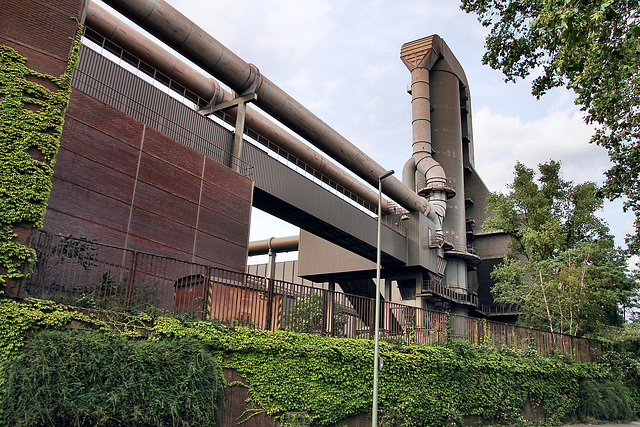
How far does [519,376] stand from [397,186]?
1796 centimetres

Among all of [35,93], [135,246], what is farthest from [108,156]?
[35,93]

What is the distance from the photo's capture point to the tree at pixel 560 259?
26.6m

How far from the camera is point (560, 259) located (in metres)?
30.2

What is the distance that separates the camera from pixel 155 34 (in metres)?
20.9

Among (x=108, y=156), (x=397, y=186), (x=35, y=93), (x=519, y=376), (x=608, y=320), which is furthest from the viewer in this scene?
(x=397, y=186)

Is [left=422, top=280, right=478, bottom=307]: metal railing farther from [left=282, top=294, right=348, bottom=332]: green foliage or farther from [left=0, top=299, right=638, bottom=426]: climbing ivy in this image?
[left=282, top=294, right=348, bottom=332]: green foliage

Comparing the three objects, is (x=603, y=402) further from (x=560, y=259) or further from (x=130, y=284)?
(x=130, y=284)

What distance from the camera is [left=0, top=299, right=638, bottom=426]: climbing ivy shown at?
408 inches

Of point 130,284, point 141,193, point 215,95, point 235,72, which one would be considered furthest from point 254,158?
→ point 130,284

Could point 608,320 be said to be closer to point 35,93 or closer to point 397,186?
point 397,186

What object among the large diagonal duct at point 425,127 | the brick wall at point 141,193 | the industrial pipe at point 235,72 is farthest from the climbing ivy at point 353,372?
the large diagonal duct at point 425,127

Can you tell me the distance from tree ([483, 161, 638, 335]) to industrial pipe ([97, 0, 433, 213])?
1126 cm

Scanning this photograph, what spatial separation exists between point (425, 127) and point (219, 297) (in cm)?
3579

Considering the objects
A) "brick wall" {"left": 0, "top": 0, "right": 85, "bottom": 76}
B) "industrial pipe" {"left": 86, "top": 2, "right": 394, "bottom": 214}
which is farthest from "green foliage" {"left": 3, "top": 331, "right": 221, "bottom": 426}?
"industrial pipe" {"left": 86, "top": 2, "right": 394, "bottom": 214}
